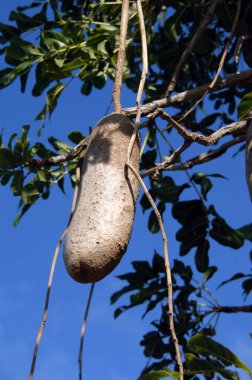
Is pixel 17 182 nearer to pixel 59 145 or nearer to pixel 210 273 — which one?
pixel 59 145

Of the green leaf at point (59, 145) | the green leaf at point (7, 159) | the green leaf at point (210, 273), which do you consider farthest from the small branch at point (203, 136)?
the green leaf at point (210, 273)

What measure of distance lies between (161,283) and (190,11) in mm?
1061

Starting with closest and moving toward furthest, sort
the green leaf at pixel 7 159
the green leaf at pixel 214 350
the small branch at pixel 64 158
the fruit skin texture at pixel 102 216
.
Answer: the fruit skin texture at pixel 102 216
the green leaf at pixel 214 350
the small branch at pixel 64 158
the green leaf at pixel 7 159

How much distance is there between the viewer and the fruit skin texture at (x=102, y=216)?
133 cm

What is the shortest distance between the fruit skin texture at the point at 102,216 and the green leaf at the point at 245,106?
261 millimetres

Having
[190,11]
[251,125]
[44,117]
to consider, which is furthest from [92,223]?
[190,11]

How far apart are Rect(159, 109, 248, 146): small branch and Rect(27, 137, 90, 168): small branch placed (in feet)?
→ 0.62

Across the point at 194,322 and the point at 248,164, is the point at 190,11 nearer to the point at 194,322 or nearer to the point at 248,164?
the point at 194,322

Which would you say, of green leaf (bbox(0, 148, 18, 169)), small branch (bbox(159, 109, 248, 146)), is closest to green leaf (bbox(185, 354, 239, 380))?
small branch (bbox(159, 109, 248, 146))

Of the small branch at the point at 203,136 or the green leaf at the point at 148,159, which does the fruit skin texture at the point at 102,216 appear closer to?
the small branch at the point at 203,136

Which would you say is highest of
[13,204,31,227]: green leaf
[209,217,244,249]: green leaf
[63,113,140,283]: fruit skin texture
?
[13,204,31,227]: green leaf

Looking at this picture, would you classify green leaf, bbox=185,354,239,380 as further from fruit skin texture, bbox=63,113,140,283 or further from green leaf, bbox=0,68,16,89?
green leaf, bbox=0,68,16,89

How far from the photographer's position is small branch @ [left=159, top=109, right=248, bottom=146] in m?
1.53

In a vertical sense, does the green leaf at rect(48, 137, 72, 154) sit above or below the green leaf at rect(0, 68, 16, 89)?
below
